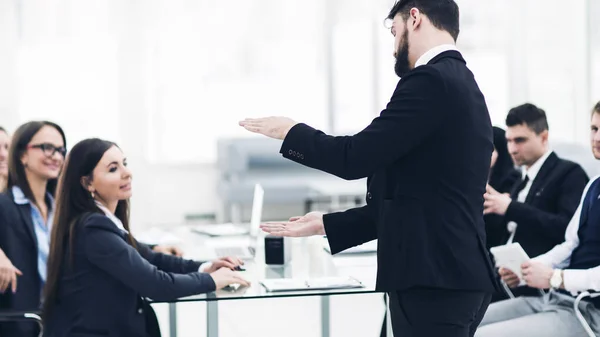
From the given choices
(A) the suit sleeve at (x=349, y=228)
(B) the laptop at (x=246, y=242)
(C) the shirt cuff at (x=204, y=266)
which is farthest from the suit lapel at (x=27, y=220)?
(A) the suit sleeve at (x=349, y=228)

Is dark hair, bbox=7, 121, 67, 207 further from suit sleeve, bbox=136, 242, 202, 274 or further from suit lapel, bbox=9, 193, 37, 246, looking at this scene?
suit sleeve, bbox=136, 242, 202, 274

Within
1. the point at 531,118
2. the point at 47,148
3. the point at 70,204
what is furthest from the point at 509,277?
the point at 47,148

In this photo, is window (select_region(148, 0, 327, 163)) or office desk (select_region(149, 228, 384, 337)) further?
window (select_region(148, 0, 327, 163))

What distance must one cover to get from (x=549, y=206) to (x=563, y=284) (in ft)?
2.36

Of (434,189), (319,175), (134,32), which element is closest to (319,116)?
(319,175)

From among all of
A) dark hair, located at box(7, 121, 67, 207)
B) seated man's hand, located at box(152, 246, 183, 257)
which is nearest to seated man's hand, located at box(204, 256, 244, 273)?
seated man's hand, located at box(152, 246, 183, 257)

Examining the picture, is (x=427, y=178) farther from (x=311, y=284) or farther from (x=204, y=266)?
(x=204, y=266)

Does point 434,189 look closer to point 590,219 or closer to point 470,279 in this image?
point 470,279

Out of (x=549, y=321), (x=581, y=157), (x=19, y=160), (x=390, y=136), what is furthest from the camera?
(x=581, y=157)

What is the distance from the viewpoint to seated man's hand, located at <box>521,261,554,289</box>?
2584 mm

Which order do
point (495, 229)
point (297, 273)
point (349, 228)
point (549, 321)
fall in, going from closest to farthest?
1. point (349, 228)
2. point (549, 321)
3. point (297, 273)
4. point (495, 229)

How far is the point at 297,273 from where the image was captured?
110 inches

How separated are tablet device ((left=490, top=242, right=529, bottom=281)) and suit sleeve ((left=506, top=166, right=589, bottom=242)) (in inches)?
15.3

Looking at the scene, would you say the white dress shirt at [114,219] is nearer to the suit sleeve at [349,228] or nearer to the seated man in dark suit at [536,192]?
the suit sleeve at [349,228]
